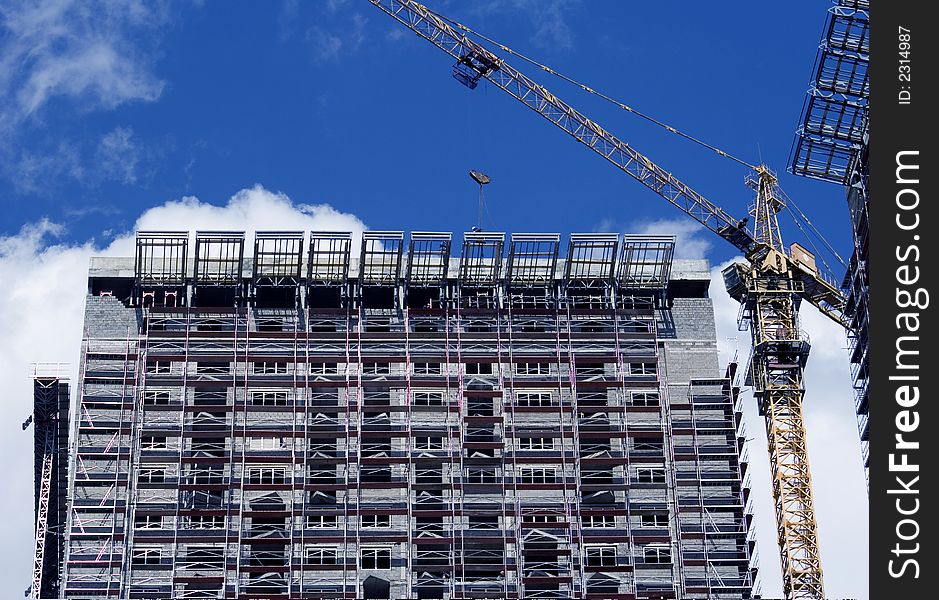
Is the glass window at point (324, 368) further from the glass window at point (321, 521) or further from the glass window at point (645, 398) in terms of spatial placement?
the glass window at point (645, 398)

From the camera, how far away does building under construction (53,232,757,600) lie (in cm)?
13262

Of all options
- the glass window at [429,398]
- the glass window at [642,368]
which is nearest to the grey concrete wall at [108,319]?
the glass window at [429,398]

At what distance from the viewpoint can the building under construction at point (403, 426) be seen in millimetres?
132625

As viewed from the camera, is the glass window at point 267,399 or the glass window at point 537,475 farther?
the glass window at point 267,399

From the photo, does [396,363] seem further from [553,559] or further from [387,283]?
[553,559]

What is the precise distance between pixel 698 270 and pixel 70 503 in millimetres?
53608

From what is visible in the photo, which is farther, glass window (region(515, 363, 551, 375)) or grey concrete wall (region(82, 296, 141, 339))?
glass window (region(515, 363, 551, 375))

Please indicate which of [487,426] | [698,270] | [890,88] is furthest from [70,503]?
[890,88]

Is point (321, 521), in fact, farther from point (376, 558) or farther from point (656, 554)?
point (656, 554)

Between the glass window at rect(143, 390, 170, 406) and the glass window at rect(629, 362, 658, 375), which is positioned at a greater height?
the glass window at rect(629, 362, 658, 375)

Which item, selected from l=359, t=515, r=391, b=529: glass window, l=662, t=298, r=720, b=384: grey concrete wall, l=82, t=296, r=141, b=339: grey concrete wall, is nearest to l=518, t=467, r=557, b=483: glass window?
l=359, t=515, r=391, b=529: glass window

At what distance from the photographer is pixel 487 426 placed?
139 meters

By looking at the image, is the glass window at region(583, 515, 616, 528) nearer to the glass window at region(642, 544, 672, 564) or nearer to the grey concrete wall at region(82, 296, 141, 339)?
the glass window at region(642, 544, 672, 564)

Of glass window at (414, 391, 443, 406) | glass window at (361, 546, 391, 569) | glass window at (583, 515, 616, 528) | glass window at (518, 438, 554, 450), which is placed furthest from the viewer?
glass window at (414, 391, 443, 406)
